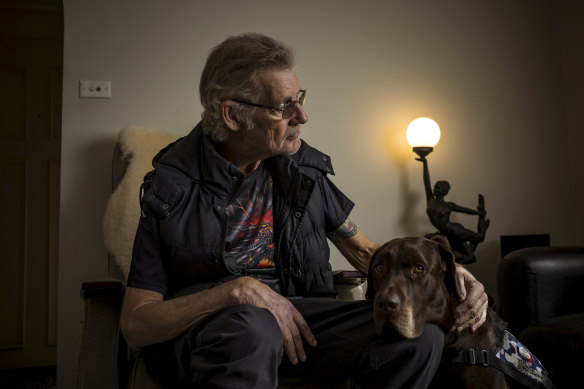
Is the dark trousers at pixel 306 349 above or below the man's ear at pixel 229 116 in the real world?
below

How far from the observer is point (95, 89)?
2.50 metres

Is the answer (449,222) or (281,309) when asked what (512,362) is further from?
(449,222)

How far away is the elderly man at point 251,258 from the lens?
102cm

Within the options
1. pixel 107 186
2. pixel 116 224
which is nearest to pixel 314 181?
pixel 116 224

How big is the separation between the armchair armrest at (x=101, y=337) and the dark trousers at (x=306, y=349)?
114 mm

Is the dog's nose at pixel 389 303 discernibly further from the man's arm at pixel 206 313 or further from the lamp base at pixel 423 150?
the lamp base at pixel 423 150

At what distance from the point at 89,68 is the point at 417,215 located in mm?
2086

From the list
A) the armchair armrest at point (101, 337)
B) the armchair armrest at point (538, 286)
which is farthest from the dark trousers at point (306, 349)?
the armchair armrest at point (538, 286)

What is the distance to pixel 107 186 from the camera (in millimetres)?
A: 2498

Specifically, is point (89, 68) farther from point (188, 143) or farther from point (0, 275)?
point (0, 275)

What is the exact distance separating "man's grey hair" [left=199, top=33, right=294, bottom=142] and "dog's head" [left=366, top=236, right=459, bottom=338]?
1.96ft

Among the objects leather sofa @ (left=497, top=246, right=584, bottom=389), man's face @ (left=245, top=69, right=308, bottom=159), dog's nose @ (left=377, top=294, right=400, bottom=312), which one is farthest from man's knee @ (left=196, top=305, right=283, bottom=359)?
leather sofa @ (left=497, top=246, right=584, bottom=389)

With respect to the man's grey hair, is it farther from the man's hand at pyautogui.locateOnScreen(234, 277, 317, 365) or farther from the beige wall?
the beige wall

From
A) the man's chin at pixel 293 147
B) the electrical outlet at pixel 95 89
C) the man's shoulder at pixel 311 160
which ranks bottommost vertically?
the man's shoulder at pixel 311 160
